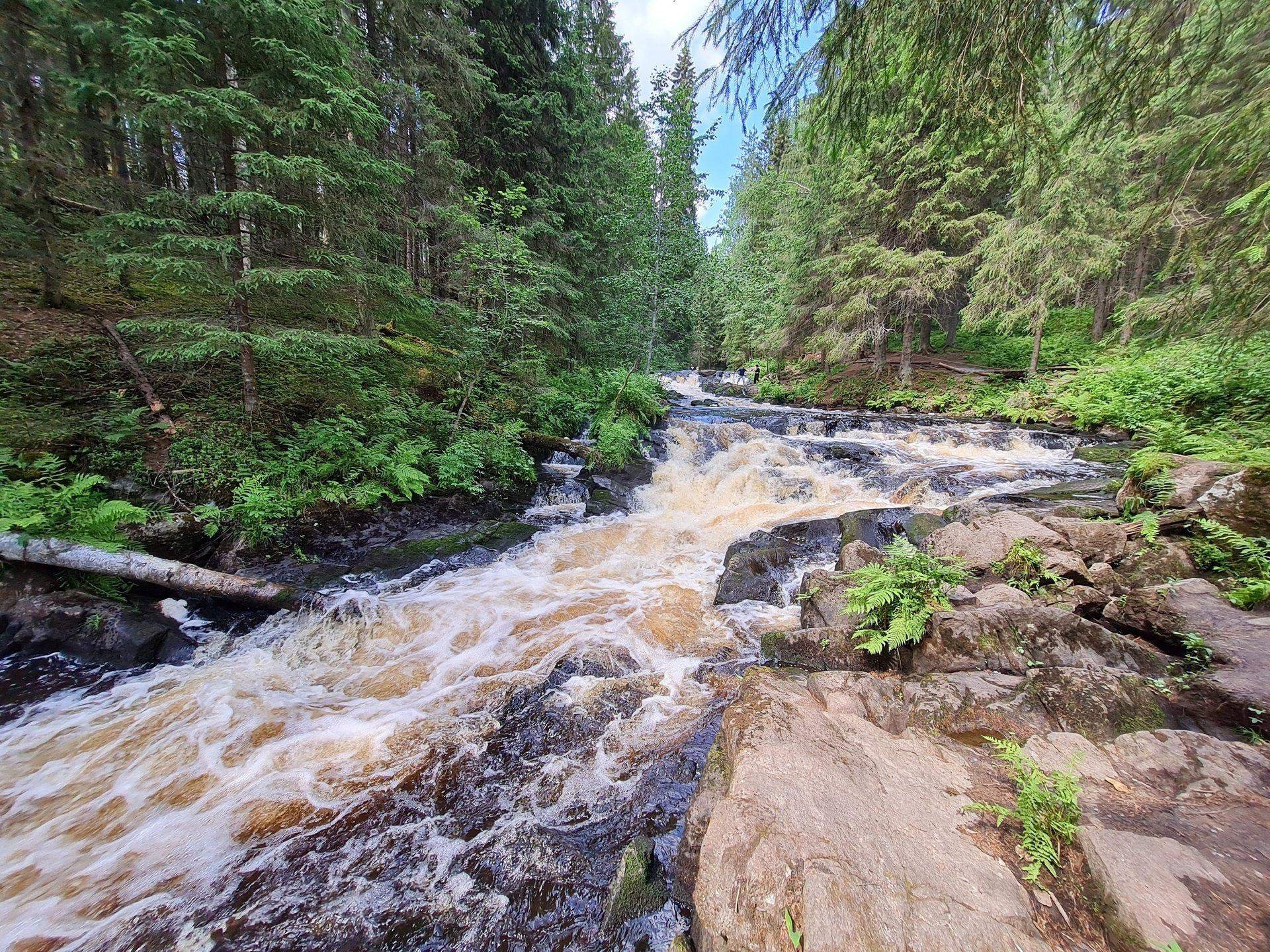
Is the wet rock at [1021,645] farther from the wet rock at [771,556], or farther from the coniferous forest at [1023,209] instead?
the coniferous forest at [1023,209]

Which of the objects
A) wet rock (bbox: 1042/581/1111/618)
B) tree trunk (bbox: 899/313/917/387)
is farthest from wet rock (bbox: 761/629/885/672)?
tree trunk (bbox: 899/313/917/387)

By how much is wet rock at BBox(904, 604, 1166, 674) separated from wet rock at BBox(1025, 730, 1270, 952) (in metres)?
0.94

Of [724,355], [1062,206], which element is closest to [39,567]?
[1062,206]

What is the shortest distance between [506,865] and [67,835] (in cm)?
295

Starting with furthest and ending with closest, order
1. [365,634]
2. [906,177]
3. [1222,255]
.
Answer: [906,177], [365,634], [1222,255]

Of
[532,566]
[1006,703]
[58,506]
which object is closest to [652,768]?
[1006,703]

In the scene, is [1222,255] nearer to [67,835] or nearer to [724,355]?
[67,835]

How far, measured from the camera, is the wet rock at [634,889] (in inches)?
97.6

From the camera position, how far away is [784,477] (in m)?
10.0

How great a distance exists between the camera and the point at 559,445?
1059 cm

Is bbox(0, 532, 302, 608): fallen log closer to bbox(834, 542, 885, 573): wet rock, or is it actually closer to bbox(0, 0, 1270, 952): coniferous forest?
bbox(0, 0, 1270, 952): coniferous forest

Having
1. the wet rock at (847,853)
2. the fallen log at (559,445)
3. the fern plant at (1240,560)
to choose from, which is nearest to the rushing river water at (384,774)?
the wet rock at (847,853)

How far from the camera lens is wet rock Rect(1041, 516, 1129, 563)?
16.0 ft

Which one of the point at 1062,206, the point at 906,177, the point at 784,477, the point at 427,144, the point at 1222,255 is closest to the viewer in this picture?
the point at 1222,255
